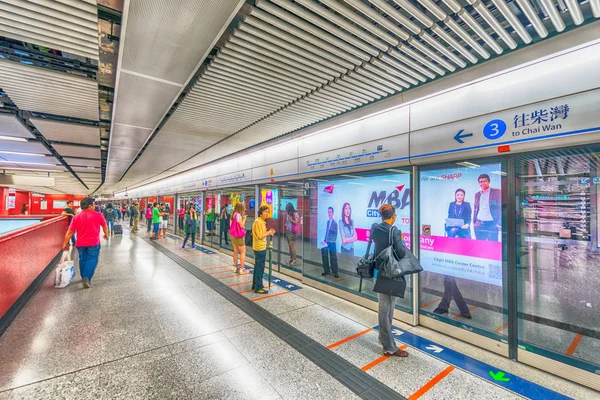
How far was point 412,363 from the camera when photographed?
8.87 ft

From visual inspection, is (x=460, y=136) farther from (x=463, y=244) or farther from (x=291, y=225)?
(x=291, y=225)

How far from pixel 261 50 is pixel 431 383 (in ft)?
11.3

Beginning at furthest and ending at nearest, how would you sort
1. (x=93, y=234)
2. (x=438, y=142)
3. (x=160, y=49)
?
(x=93, y=234) < (x=438, y=142) < (x=160, y=49)

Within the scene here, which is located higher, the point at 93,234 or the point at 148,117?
the point at 148,117

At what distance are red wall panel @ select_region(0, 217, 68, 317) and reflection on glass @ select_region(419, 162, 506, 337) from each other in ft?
17.7

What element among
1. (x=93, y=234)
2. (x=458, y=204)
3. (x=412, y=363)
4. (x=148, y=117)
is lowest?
(x=412, y=363)

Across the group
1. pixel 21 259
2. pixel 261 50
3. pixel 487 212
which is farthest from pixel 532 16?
pixel 21 259

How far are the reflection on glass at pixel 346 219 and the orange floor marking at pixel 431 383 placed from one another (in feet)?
5.31

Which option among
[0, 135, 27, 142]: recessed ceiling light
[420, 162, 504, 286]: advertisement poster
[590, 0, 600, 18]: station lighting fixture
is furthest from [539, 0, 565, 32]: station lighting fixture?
[0, 135, 27, 142]: recessed ceiling light

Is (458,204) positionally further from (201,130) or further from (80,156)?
(80,156)

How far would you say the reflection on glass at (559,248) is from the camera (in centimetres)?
254

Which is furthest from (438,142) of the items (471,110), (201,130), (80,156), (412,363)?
(80,156)

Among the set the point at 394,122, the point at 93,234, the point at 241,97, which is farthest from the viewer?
the point at 93,234

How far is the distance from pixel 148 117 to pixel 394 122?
3.80m
